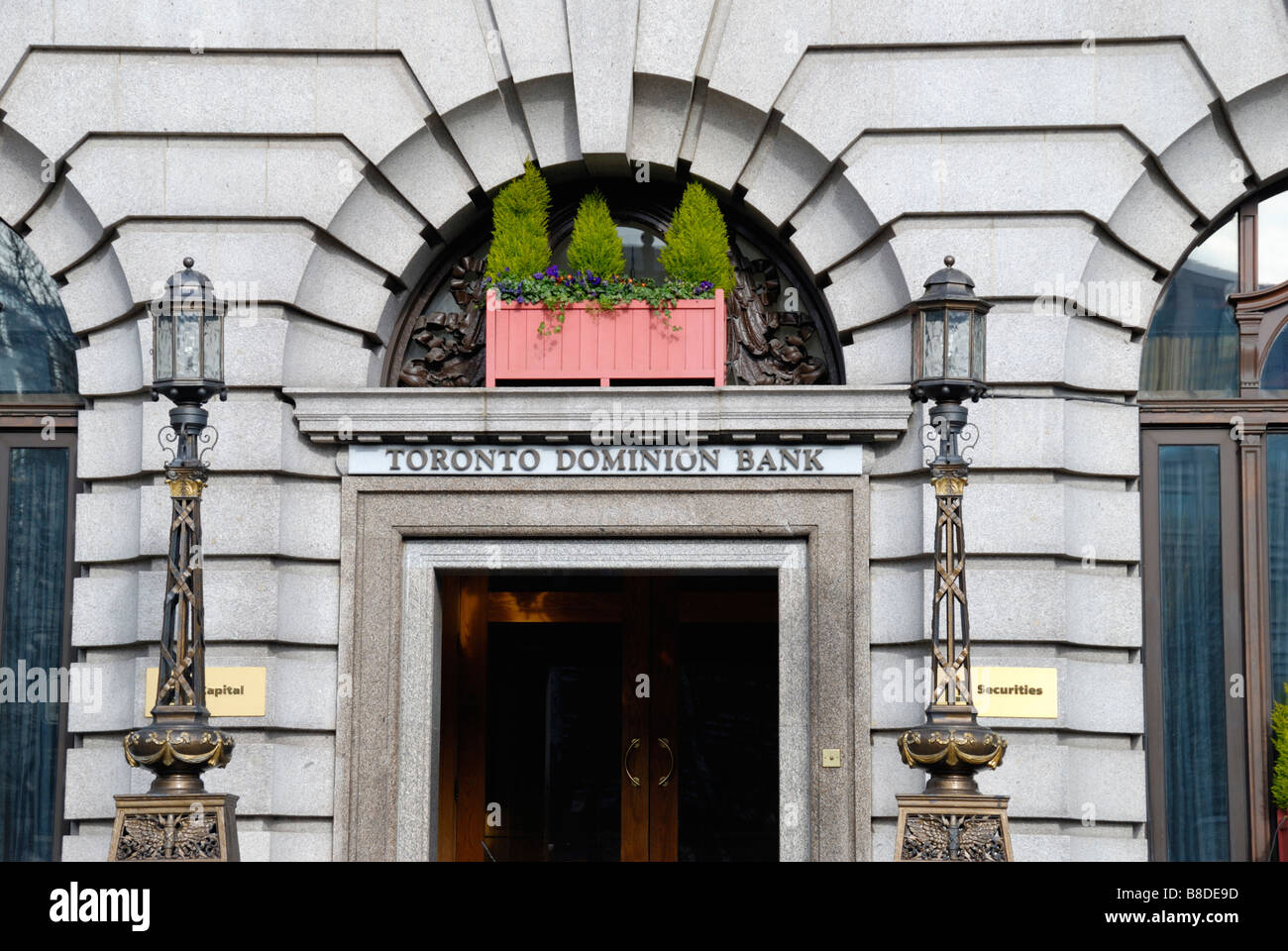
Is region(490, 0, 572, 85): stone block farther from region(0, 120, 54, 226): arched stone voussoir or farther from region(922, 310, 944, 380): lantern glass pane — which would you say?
region(922, 310, 944, 380): lantern glass pane

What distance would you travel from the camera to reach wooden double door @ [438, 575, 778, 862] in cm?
1866

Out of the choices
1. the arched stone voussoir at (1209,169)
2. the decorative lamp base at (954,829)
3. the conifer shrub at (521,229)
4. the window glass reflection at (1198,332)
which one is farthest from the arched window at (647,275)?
the decorative lamp base at (954,829)

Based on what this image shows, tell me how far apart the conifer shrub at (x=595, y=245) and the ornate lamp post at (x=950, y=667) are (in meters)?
3.24

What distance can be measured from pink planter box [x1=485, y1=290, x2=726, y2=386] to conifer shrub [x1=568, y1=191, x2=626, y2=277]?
322mm

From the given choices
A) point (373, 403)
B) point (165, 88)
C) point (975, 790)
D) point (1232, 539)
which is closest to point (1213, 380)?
point (1232, 539)

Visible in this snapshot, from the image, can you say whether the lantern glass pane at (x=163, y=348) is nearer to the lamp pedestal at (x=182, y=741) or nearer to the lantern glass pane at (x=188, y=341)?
the lantern glass pane at (x=188, y=341)

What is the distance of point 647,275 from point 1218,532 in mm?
5228

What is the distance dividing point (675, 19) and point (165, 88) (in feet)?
14.0

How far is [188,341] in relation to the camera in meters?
13.1

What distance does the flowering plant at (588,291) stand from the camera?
15.9m

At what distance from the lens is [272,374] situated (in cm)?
1562

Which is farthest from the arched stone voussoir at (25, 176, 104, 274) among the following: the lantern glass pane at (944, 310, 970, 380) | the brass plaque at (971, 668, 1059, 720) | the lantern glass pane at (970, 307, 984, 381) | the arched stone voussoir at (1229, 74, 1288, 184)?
the arched stone voussoir at (1229, 74, 1288, 184)

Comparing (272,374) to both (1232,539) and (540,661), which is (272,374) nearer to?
(540,661)

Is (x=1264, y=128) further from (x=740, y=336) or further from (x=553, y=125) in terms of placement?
(x=553, y=125)
